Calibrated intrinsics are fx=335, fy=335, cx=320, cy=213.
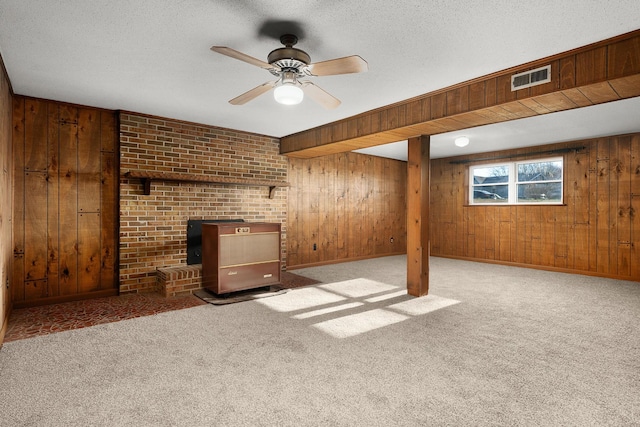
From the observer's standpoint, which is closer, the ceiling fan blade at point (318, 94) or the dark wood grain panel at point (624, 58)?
the dark wood grain panel at point (624, 58)

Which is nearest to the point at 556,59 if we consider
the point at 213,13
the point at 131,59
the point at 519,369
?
the point at 519,369

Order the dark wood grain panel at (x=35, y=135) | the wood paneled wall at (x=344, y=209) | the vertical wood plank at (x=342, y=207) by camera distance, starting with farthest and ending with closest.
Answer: the vertical wood plank at (x=342, y=207) < the wood paneled wall at (x=344, y=209) < the dark wood grain panel at (x=35, y=135)

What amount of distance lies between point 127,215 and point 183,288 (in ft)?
3.76

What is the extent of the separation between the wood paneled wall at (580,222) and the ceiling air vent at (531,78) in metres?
3.94

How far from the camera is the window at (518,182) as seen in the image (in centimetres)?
605

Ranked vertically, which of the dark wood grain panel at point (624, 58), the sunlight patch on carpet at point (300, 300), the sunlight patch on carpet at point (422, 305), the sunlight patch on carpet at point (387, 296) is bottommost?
the sunlight patch on carpet at point (422, 305)

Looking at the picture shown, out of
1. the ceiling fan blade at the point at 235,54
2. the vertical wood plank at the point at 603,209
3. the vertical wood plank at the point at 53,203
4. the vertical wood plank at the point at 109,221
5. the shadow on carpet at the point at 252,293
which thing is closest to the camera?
the ceiling fan blade at the point at 235,54

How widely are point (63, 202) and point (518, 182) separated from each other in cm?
733

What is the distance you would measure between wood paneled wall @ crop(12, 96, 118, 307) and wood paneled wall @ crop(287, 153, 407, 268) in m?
2.75

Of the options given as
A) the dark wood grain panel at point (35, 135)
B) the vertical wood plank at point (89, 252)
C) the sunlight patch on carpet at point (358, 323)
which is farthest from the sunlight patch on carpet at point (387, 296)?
the dark wood grain panel at point (35, 135)

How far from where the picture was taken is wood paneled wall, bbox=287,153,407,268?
602 cm

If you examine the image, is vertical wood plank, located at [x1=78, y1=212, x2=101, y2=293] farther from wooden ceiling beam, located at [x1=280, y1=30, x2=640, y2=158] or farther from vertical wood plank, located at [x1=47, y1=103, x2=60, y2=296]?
wooden ceiling beam, located at [x1=280, y1=30, x2=640, y2=158]

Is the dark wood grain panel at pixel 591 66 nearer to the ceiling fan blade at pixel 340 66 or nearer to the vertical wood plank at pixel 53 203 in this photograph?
the ceiling fan blade at pixel 340 66

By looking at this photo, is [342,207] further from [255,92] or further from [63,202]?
[63,202]
